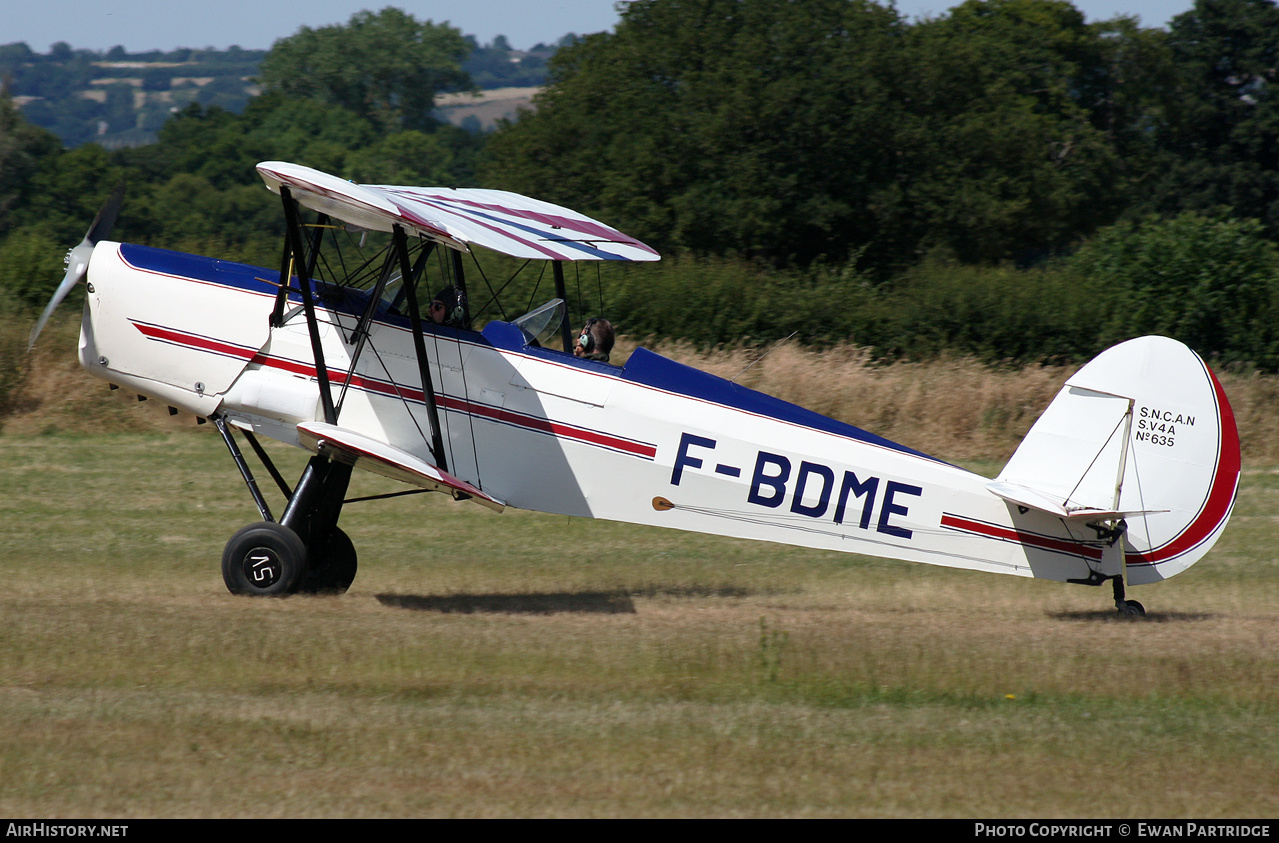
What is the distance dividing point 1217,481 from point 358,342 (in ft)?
17.1

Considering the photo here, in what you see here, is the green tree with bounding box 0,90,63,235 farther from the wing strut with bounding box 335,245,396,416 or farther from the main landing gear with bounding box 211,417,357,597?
the wing strut with bounding box 335,245,396,416

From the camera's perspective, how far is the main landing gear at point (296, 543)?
731cm

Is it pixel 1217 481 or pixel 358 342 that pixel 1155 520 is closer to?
pixel 1217 481

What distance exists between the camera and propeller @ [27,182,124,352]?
7434 mm

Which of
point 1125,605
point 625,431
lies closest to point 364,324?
point 625,431

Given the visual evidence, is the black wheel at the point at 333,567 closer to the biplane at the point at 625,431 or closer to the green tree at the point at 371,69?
the biplane at the point at 625,431

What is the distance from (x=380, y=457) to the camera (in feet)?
22.2

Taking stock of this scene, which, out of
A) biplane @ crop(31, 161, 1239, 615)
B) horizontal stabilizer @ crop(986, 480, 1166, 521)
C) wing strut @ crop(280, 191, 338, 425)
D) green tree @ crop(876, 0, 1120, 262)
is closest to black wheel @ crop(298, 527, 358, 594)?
biplane @ crop(31, 161, 1239, 615)

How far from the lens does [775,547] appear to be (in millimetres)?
10828

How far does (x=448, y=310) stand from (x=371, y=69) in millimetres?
84313

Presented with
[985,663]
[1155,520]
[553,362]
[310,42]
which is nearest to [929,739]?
[985,663]

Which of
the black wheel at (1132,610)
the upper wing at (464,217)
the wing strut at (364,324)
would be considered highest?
the upper wing at (464,217)

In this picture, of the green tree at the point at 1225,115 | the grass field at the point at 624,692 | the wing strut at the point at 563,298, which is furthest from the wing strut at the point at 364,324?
the green tree at the point at 1225,115
